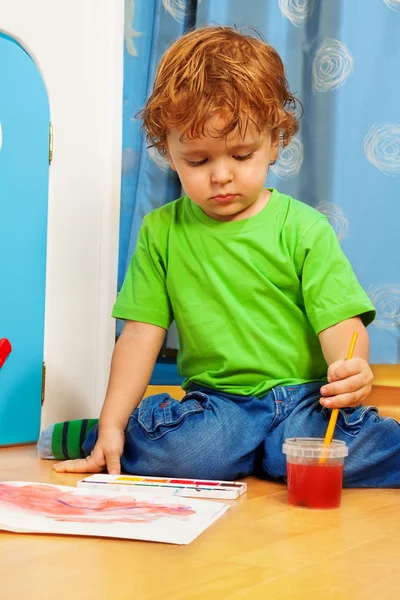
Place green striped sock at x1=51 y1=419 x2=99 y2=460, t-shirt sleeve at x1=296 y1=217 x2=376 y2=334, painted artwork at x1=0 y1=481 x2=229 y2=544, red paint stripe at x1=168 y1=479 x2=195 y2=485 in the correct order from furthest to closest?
green striped sock at x1=51 y1=419 x2=99 y2=460 < t-shirt sleeve at x1=296 y1=217 x2=376 y2=334 < red paint stripe at x1=168 y1=479 x2=195 y2=485 < painted artwork at x1=0 y1=481 x2=229 y2=544

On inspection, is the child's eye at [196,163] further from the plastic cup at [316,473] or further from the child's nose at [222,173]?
the plastic cup at [316,473]

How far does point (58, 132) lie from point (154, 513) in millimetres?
947

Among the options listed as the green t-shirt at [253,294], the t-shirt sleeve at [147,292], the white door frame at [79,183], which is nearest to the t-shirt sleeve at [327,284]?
the green t-shirt at [253,294]

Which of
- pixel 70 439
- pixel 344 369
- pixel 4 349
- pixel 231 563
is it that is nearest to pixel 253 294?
pixel 344 369

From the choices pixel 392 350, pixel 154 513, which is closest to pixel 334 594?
pixel 154 513

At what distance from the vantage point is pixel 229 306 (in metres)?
1.32

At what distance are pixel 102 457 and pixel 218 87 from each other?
0.59m

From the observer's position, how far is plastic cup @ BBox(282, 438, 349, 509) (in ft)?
3.35

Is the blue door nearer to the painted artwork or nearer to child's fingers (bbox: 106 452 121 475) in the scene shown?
child's fingers (bbox: 106 452 121 475)

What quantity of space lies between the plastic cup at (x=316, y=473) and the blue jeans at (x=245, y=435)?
141mm

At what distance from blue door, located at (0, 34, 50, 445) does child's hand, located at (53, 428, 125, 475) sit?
1.03 ft

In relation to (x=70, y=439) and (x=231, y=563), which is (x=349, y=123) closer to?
(x=70, y=439)

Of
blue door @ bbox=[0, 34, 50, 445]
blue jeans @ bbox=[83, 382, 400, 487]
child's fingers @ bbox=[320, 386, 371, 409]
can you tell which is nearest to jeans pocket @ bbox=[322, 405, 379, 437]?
blue jeans @ bbox=[83, 382, 400, 487]

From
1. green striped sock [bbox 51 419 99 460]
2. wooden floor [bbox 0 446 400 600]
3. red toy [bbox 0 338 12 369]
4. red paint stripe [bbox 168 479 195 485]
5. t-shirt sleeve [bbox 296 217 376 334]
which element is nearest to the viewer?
wooden floor [bbox 0 446 400 600]
